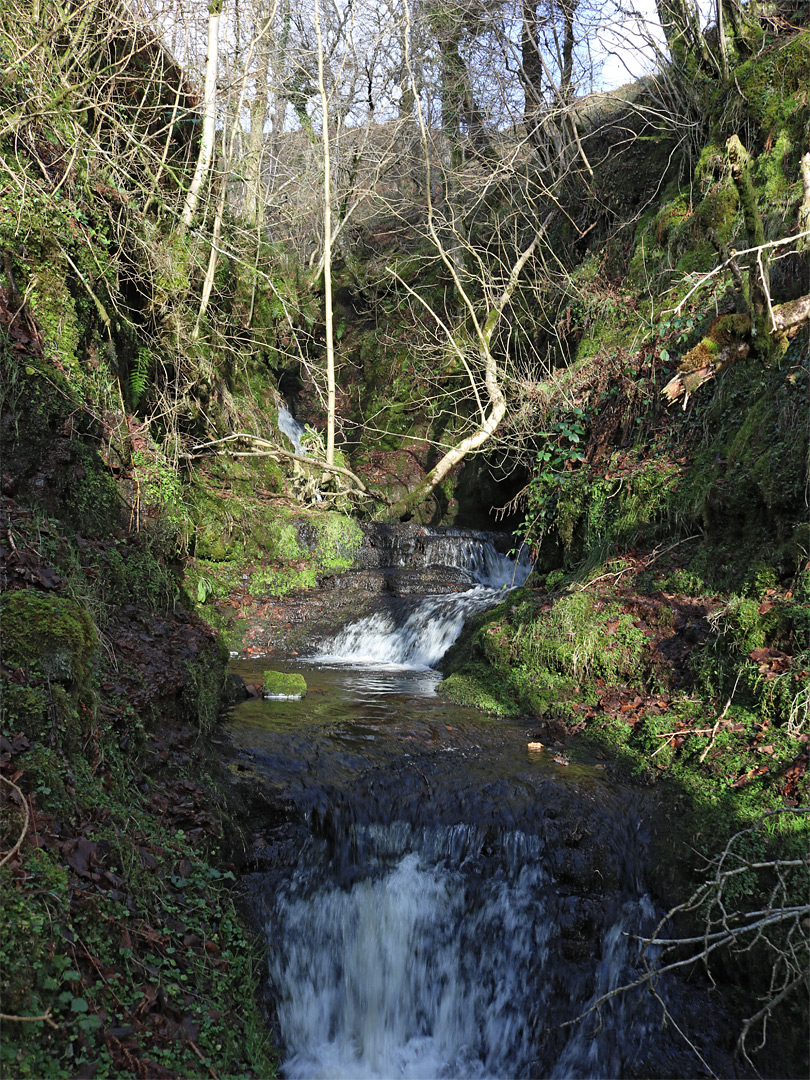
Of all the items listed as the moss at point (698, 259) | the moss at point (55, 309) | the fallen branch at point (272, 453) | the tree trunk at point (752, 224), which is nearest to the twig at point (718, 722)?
the tree trunk at point (752, 224)

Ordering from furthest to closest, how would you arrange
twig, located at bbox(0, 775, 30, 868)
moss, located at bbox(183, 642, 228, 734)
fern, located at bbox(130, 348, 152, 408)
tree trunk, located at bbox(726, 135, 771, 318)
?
fern, located at bbox(130, 348, 152, 408), tree trunk, located at bbox(726, 135, 771, 318), moss, located at bbox(183, 642, 228, 734), twig, located at bbox(0, 775, 30, 868)

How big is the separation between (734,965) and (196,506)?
9333mm

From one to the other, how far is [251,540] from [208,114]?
21.9 feet

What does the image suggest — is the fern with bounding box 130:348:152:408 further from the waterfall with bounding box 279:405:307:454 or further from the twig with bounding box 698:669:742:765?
the twig with bounding box 698:669:742:765

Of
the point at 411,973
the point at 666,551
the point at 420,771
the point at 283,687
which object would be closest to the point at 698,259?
the point at 666,551

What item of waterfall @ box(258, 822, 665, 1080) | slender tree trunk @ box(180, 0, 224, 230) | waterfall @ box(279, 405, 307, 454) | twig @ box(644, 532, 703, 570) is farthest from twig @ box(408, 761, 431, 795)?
waterfall @ box(279, 405, 307, 454)

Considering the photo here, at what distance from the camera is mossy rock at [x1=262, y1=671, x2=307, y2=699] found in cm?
728

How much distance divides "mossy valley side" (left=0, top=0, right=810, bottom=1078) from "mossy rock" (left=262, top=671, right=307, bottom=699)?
0.73m

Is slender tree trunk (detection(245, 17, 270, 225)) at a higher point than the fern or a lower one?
higher

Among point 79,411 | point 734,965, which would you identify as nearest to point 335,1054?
point 734,965

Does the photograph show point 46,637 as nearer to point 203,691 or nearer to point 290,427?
point 203,691

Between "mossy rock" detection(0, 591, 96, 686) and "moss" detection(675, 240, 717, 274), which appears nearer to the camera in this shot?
"mossy rock" detection(0, 591, 96, 686)

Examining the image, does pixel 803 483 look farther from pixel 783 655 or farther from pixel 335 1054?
pixel 335 1054

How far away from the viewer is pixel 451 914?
4535 millimetres
